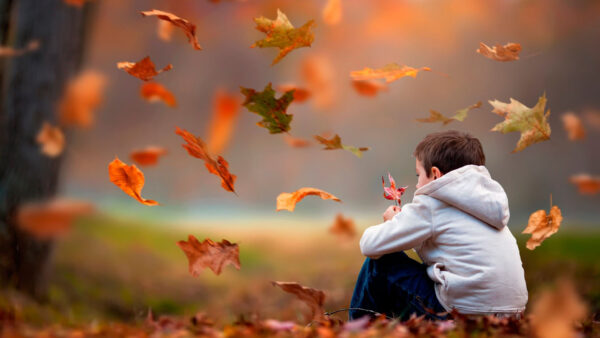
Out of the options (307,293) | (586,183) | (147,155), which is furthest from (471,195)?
(586,183)

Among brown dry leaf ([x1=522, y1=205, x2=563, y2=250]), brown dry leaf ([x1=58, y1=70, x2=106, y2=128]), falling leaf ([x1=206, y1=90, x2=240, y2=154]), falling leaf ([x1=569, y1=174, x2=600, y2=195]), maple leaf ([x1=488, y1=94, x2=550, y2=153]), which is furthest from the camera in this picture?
falling leaf ([x1=206, y1=90, x2=240, y2=154])

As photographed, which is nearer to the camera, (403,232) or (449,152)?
(403,232)

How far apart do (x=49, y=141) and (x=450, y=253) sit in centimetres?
203

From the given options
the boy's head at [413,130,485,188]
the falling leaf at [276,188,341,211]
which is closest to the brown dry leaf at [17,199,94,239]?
the falling leaf at [276,188,341,211]

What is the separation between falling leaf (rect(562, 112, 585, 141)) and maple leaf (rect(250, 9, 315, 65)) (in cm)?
288

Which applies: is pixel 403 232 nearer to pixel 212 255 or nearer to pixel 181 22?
pixel 212 255

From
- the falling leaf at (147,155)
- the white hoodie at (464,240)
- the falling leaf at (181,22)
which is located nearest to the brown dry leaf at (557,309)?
the white hoodie at (464,240)

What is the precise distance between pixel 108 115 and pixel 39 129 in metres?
1.13

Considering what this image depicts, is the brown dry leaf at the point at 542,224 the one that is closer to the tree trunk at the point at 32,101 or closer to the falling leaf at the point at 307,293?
the falling leaf at the point at 307,293

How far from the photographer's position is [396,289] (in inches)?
50.9

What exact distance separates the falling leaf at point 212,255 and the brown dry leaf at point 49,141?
4.73ft

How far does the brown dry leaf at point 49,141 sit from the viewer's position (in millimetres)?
2395

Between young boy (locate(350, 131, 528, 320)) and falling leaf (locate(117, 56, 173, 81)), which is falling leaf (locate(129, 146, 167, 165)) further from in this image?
young boy (locate(350, 131, 528, 320))

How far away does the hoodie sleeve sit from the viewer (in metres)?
1.22
